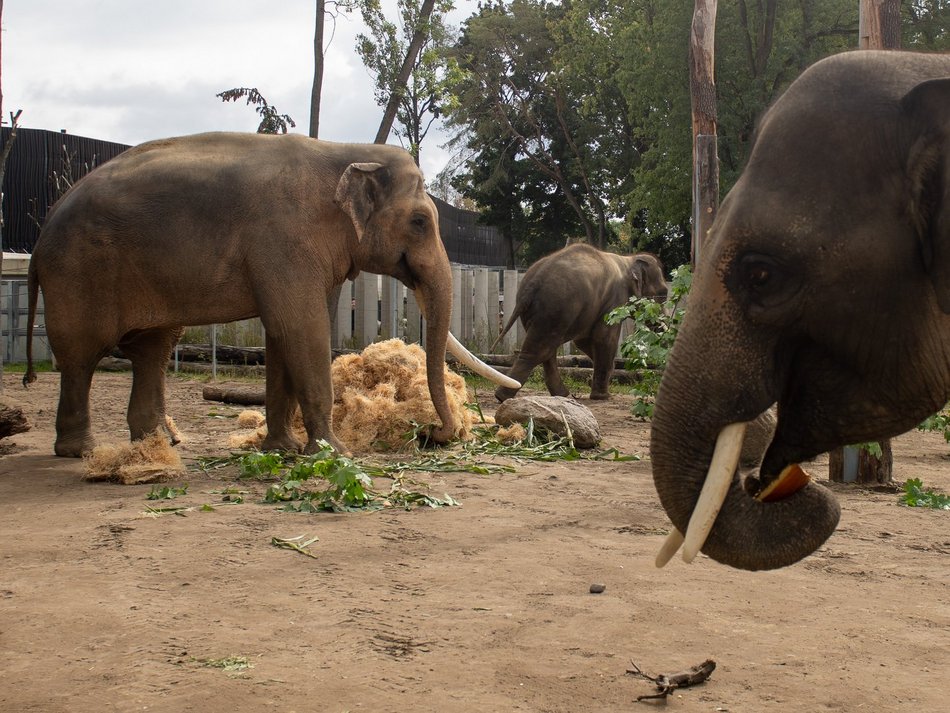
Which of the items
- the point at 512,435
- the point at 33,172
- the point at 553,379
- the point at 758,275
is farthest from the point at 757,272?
the point at 33,172

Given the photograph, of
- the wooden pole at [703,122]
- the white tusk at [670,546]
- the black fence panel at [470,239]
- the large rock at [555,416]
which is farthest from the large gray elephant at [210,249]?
the black fence panel at [470,239]

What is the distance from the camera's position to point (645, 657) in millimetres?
Answer: 3771

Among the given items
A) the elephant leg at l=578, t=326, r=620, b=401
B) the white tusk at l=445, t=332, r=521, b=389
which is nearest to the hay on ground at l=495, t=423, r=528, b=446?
the white tusk at l=445, t=332, r=521, b=389

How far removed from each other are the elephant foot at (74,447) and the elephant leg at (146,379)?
1.50 feet

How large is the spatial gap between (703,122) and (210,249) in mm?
6615

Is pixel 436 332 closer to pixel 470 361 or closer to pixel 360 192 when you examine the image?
pixel 470 361

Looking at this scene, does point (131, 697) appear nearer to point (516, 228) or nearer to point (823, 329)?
point (823, 329)

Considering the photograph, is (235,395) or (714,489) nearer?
(714,489)

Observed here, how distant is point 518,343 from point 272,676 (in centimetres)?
1603

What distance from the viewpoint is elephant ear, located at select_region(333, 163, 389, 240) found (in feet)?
25.8

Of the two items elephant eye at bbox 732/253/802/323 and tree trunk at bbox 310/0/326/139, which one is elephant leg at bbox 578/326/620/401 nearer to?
tree trunk at bbox 310/0/326/139

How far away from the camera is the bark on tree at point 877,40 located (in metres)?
7.54

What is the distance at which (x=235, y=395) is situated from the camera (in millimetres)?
12266

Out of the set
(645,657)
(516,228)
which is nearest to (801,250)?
(645,657)
